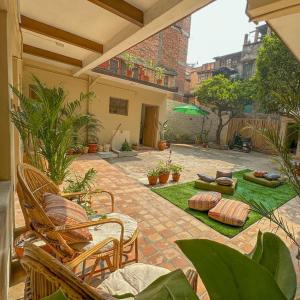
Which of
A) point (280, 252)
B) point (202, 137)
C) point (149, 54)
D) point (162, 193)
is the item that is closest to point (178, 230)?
point (162, 193)

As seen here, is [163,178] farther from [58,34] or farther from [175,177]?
[58,34]

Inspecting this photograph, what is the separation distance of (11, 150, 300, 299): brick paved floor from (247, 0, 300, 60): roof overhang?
2.65 m

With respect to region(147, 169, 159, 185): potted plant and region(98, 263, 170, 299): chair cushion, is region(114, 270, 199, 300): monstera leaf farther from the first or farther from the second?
region(147, 169, 159, 185): potted plant

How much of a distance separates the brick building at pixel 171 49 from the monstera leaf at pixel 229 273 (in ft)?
52.2

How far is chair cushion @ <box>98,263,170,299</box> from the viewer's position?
145 centimetres

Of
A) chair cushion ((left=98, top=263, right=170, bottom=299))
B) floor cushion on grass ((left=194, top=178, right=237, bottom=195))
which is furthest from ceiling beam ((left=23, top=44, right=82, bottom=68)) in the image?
chair cushion ((left=98, top=263, right=170, bottom=299))

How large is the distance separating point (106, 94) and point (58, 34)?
515cm

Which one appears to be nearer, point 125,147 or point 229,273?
point 229,273

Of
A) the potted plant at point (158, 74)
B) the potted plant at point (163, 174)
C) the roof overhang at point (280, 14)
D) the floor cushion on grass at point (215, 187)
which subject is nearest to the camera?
the roof overhang at point (280, 14)

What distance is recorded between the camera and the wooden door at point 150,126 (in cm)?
1118

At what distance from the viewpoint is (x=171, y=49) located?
1741 cm

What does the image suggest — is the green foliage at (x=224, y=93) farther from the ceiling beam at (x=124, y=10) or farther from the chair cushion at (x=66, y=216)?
the chair cushion at (x=66, y=216)

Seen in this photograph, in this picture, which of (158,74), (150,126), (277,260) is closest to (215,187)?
(277,260)

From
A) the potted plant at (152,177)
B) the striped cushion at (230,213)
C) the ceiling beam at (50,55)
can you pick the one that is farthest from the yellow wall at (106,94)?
the striped cushion at (230,213)
